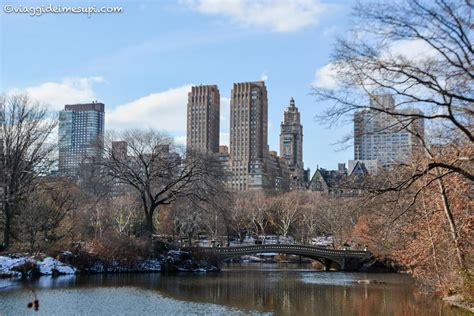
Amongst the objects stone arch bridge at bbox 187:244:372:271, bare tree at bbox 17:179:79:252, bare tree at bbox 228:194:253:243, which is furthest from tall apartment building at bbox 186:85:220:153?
bare tree at bbox 17:179:79:252

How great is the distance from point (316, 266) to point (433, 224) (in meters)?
34.3

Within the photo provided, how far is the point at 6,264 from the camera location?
30141mm

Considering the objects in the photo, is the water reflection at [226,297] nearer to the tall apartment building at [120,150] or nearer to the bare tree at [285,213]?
the tall apartment building at [120,150]

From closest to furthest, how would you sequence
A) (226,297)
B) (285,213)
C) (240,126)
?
(226,297) < (285,213) < (240,126)

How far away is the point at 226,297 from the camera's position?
24.4 meters

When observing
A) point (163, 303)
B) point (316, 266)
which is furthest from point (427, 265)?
point (316, 266)

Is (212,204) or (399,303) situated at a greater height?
(212,204)

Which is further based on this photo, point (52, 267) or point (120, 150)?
point (120, 150)

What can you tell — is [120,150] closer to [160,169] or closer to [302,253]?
[160,169]

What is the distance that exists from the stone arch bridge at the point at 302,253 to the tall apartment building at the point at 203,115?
97394mm

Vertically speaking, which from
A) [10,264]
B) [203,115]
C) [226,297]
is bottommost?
[226,297]

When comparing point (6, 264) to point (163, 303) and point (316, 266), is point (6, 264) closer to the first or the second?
point (163, 303)

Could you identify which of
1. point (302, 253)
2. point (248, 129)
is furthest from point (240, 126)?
point (302, 253)

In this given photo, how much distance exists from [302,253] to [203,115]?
101m
